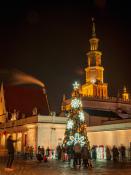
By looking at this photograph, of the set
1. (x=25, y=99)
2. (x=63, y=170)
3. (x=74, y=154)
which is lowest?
(x=63, y=170)

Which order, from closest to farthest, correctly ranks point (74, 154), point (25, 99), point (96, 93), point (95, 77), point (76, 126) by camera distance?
1. point (74, 154)
2. point (76, 126)
3. point (25, 99)
4. point (96, 93)
5. point (95, 77)

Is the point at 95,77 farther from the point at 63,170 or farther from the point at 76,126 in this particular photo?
the point at 63,170

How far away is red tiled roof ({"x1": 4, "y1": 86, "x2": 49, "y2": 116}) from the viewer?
5828cm

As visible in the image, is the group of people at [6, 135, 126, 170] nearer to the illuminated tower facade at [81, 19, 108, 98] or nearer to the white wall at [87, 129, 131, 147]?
the white wall at [87, 129, 131, 147]

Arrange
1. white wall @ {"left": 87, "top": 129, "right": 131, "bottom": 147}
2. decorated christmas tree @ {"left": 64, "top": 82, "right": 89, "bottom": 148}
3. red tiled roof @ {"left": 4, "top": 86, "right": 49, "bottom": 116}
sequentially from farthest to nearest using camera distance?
red tiled roof @ {"left": 4, "top": 86, "right": 49, "bottom": 116}, white wall @ {"left": 87, "top": 129, "right": 131, "bottom": 147}, decorated christmas tree @ {"left": 64, "top": 82, "right": 89, "bottom": 148}

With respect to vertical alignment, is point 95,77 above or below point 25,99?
above

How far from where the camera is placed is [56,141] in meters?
44.2

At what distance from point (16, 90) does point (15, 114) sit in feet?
27.6

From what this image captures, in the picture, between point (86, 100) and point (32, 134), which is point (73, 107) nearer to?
point (32, 134)

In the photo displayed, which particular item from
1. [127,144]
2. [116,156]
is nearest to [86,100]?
[127,144]

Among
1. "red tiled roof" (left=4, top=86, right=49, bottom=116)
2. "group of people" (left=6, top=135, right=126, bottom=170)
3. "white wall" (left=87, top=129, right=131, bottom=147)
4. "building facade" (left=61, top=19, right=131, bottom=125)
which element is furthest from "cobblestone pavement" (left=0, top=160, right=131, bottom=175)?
"red tiled roof" (left=4, top=86, right=49, bottom=116)

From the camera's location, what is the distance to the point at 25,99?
60.0 m

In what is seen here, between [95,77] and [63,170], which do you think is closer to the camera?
[63,170]

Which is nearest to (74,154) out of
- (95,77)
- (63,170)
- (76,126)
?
(63,170)
